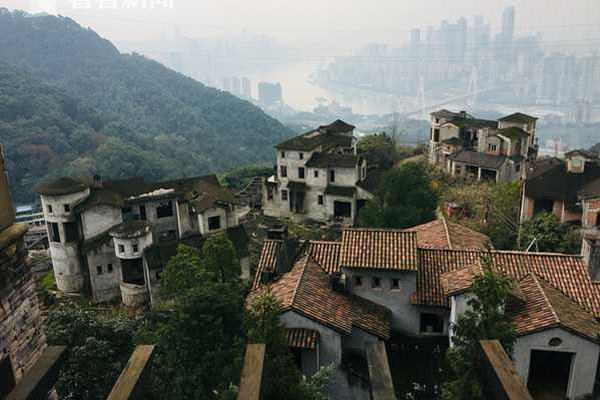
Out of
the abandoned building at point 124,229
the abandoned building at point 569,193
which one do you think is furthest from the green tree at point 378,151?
the abandoned building at point 569,193

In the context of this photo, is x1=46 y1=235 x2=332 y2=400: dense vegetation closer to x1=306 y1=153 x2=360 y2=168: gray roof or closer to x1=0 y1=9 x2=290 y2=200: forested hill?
x1=306 y1=153 x2=360 y2=168: gray roof

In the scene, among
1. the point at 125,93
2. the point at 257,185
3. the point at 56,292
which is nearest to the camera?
the point at 56,292

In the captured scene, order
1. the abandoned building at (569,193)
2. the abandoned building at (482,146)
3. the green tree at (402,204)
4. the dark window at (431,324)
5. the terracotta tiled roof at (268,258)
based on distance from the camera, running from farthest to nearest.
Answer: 1. the abandoned building at (482,146)
2. the green tree at (402,204)
3. the abandoned building at (569,193)
4. the terracotta tiled roof at (268,258)
5. the dark window at (431,324)

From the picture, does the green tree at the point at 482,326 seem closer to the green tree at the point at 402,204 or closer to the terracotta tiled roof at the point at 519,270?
the terracotta tiled roof at the point at 519,270

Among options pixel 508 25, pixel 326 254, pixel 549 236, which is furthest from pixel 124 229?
pixel 508 25

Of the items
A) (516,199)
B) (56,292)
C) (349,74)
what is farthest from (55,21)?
(516,199)

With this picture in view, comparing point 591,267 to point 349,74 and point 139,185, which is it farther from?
point 349,74

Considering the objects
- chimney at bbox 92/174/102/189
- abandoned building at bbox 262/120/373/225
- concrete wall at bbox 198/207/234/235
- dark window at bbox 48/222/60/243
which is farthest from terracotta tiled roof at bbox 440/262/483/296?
dark window at bbox 48/222/60/243
